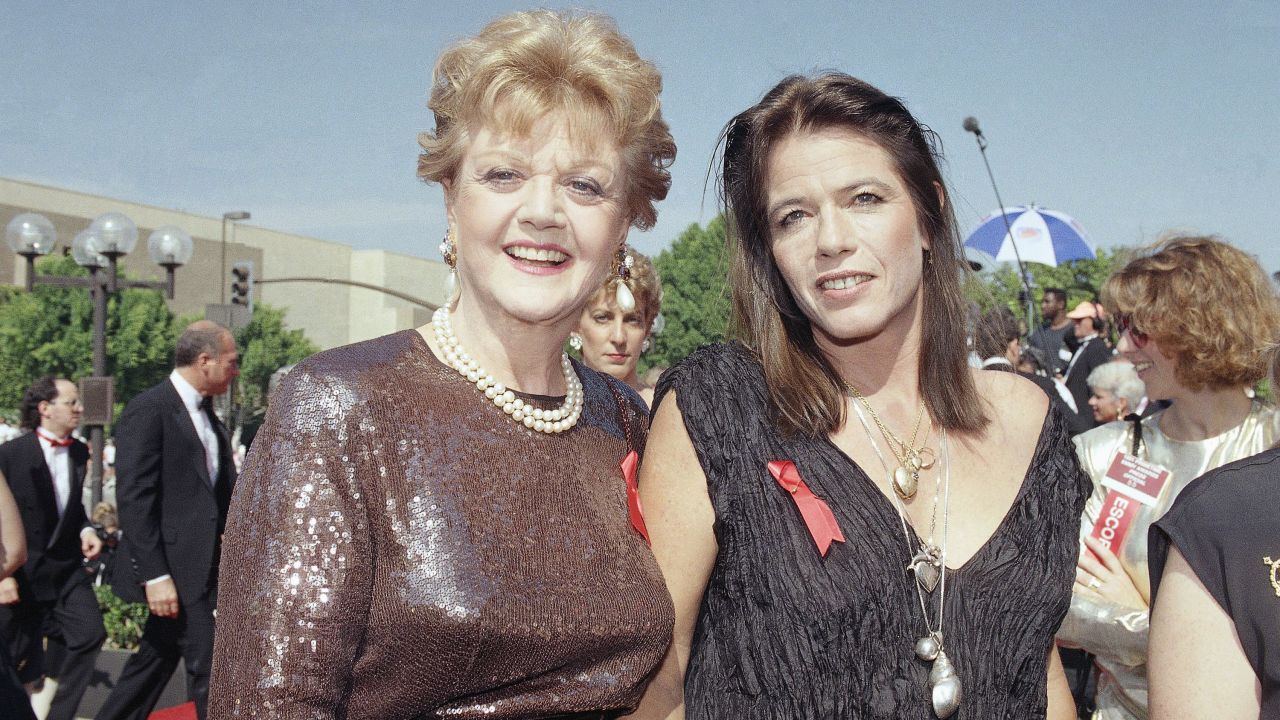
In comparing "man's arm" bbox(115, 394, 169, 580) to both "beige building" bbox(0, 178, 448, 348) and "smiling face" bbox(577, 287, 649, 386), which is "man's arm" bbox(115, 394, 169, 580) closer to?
"smiling face" bbox(577, 287, 649, 386)

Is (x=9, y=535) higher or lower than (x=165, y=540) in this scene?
higher

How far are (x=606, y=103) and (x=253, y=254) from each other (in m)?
60.7

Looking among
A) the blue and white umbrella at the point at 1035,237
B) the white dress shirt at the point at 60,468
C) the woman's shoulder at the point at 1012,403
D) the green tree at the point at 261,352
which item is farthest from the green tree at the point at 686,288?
the woman's shoulder at the point at 1012,403

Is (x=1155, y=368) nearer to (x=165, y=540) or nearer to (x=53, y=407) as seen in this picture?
(x=165, y=540)

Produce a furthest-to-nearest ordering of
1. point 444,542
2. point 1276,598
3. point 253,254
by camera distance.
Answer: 1. point 253,254
2. point 444,542
3. point 1276,598

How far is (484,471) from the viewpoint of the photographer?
1919mm

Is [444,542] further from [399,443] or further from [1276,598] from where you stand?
[1276,598]

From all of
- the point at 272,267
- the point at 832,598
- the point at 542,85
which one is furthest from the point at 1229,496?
the point at 272,267

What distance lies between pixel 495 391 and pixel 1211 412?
8.61ft

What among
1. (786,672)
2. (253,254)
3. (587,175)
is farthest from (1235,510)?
(253,254)

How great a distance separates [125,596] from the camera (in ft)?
19.4

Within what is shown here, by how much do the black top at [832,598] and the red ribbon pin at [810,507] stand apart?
21 mm

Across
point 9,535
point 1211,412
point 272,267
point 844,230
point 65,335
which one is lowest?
point 9,535

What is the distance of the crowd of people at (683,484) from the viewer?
1690mm
